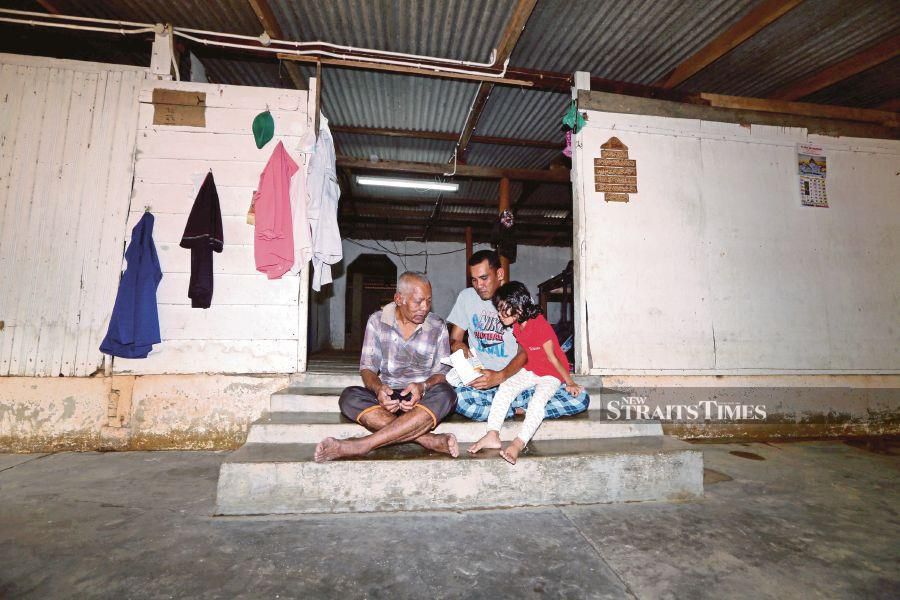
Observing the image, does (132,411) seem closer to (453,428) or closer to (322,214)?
(322,214)

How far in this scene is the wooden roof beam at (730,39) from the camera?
380cm

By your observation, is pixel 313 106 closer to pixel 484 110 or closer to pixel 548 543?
pixel 484 110

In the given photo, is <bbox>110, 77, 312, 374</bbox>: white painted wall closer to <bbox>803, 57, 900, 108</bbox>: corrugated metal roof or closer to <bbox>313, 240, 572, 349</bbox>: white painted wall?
<bbox>803, 57, 900, 108</bbox>: corrugated metal roof

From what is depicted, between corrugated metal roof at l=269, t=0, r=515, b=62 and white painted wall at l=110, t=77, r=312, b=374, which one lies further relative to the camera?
white painted wall at l=110, t=77, r=312, b=374

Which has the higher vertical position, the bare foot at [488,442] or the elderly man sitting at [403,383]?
the elderly man sitting at [403,383]

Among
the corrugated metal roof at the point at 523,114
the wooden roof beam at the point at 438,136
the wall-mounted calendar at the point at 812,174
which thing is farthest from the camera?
the wooden roof beam at the point at 438,136

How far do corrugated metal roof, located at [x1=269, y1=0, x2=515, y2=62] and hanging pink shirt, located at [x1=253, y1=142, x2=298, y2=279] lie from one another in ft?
4.50

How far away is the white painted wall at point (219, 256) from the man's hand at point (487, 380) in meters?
1.99

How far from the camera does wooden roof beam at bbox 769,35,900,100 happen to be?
14.4 feet

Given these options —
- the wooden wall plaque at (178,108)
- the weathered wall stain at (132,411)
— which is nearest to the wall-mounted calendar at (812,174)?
the weathered wall stain at (132,411)

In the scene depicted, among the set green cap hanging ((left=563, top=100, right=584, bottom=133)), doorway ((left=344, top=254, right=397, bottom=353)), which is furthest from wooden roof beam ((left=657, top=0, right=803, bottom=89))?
doorway ((left=344, top=254, right=397, bottom=353))

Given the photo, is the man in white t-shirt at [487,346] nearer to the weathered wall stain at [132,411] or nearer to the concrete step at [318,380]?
the weathered wall stain at [132,411]

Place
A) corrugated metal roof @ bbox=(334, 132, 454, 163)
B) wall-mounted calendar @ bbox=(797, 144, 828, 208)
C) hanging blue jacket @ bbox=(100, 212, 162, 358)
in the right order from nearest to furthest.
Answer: hanging blue jacket @ bbox=(100, 212, 162, 358) → wall-mounted calendar @ bbox=(797, 144, 828, 208) → corrugated metal roof @ bbox=(334, 132, 454, 163)

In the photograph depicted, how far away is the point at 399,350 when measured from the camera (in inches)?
132
